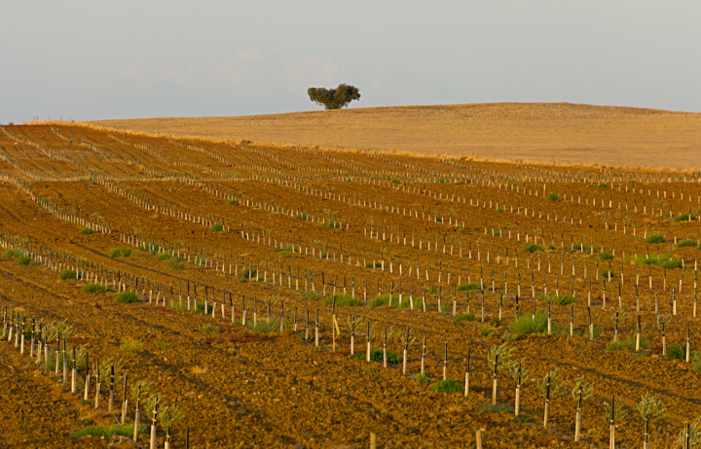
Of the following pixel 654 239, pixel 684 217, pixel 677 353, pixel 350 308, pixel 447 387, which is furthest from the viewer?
pixel 684 217

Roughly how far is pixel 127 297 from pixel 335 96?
13299 cm

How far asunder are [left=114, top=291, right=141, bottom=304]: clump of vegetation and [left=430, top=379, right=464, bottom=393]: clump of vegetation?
523 inches

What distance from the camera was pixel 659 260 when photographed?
2975 centimetres

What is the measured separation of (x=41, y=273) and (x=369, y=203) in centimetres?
2417

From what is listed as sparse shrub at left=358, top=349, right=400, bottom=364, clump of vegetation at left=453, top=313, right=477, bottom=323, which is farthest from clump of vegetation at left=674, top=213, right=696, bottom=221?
sparse shrub at left=358, top=349, right=400, bottom=364

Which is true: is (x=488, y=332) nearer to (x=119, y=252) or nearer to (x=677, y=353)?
(x=677, y=353)

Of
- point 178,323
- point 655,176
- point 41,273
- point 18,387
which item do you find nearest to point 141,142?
point 655,176

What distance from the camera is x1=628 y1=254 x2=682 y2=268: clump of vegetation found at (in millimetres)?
29155

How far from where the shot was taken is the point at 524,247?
35312mm

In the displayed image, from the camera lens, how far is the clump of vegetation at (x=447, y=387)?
13.3 metres

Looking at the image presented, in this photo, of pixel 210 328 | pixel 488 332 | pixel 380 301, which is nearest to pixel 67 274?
pixel 380 301

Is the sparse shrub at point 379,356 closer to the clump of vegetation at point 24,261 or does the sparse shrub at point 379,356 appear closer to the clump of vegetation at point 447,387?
the clump of vegetation at point 447,387

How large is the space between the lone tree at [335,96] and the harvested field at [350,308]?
306 ft

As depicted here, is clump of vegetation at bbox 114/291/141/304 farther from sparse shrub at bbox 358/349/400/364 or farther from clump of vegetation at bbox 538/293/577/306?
clump of vegetation at bbox 538/293/577/306
